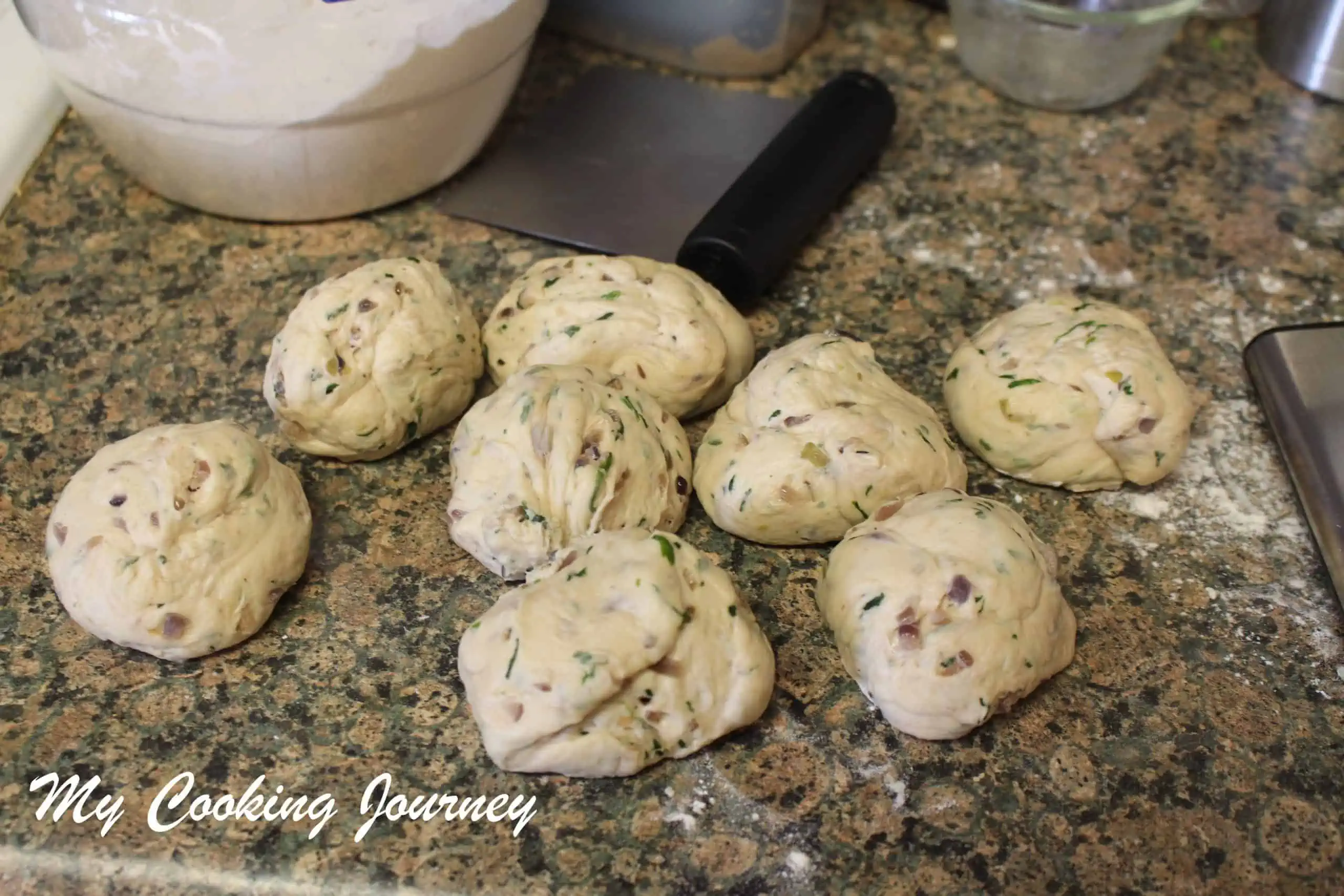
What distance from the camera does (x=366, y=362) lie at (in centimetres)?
111

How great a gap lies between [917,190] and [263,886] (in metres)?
1.18

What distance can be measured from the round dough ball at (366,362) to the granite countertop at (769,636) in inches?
2.5

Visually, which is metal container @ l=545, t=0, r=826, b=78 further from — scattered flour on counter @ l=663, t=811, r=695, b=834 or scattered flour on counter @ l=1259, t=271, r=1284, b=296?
scattered flour on counter @ l=663, t=811, r=695, b=834

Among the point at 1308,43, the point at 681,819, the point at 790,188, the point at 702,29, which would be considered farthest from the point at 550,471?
the point at 1308,43

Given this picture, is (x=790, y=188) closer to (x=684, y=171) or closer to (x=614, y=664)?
(x=684, y=171)

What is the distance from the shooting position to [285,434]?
1165 millimetres

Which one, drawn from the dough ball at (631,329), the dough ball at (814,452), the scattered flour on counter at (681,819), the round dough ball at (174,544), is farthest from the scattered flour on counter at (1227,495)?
the round dough ball at (174,544)

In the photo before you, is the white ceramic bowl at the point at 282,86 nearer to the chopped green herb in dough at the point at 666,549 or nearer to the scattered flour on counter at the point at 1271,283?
the chopped green herb in dough at the point at 666,549

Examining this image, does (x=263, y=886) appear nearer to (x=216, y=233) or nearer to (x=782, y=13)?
(x=216, y=233)

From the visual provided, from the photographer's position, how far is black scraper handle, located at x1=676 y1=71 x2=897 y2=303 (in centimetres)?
128

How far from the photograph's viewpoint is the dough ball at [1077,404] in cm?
113

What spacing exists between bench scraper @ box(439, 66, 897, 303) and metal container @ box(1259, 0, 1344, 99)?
2.29 feet

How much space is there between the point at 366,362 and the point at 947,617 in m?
0.61

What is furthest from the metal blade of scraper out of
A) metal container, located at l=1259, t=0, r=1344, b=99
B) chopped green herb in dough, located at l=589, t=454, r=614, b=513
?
metal container, located at l=1259, t=0, r=1344, b=99
